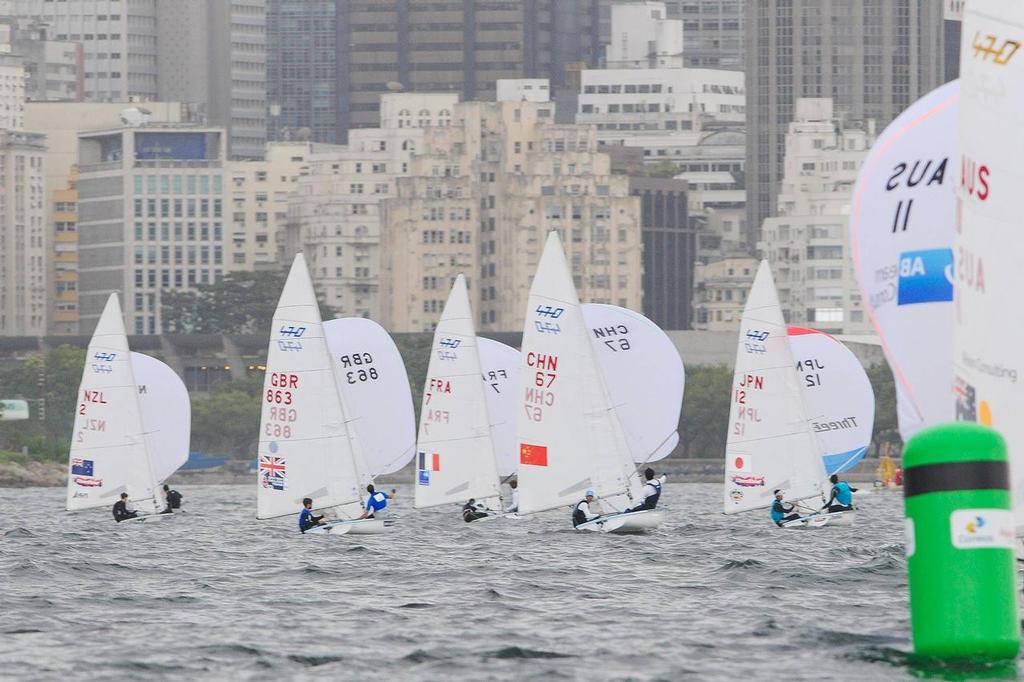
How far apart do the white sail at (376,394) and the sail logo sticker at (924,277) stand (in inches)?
1303

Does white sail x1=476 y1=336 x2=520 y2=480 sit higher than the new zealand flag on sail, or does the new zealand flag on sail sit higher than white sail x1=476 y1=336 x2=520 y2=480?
white sail x1=476 y1=336 x2=520 y2=480

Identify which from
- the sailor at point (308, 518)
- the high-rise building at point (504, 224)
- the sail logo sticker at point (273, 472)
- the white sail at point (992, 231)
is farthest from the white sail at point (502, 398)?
the high-rise building at point (504, 224)

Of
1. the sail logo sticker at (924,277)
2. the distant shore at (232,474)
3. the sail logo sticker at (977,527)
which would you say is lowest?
the distant shore at (232,474)

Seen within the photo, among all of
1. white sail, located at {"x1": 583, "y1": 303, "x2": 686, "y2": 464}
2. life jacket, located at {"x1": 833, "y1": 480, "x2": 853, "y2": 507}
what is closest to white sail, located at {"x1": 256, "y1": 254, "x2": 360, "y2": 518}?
white sail, located at {"x1": 583, "y1": 303, "x2": 686, "y2": 464}

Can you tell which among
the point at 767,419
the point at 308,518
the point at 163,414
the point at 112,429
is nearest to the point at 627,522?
the point at 767,419

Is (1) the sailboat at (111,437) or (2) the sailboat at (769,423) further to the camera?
(1) the sailboat at (111,437)

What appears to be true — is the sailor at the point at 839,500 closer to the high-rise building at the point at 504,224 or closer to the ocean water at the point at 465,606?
the ocean water at the point at 465,606

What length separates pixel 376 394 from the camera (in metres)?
56.2

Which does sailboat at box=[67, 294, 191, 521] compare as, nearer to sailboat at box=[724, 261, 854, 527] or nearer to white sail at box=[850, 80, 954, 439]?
sailboat at box=[724, 261, 854, 527]

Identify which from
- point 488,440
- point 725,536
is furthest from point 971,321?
point 488,440

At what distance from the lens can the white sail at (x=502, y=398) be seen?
5681 cm

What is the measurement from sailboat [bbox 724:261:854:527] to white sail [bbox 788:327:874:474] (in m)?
5.16

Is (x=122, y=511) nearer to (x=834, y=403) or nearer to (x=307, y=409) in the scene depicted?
(x=307, y=409)

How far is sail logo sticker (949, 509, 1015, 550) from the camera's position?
21.2m
